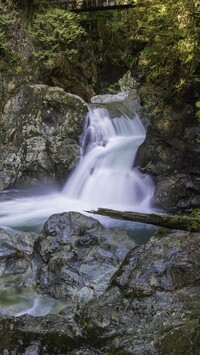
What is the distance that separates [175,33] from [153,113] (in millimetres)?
2066

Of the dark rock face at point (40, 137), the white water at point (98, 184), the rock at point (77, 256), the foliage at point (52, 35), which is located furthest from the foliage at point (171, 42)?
the foliage at point (52, 35)

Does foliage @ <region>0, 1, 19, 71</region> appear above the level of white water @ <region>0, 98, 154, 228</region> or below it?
above

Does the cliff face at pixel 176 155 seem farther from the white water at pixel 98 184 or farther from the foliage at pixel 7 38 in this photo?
the foliage at pixel 7 38

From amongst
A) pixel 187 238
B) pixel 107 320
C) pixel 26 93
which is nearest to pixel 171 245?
pixel 187 238

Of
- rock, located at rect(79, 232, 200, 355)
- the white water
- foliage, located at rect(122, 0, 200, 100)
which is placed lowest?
the white water

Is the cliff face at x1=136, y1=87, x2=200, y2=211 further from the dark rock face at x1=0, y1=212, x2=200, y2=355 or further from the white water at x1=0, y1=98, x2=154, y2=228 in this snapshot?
the dark rock face at x1=0, y1=212, x2=200, y2=355

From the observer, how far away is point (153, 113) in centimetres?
760

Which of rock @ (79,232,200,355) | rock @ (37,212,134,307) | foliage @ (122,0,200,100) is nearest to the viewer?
rock @ (79,232,200,355)

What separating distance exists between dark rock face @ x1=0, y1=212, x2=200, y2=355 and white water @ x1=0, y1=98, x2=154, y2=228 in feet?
6.92

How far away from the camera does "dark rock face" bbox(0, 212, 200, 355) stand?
3.09m

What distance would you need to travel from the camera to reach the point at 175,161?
7918 millimetres

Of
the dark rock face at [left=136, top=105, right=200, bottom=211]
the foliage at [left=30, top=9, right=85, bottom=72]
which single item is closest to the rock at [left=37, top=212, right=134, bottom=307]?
the dark rock face at [left=136, top=105, right=200, bottom=211]

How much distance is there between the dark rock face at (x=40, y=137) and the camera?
1003 cm

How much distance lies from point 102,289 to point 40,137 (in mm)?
6566
